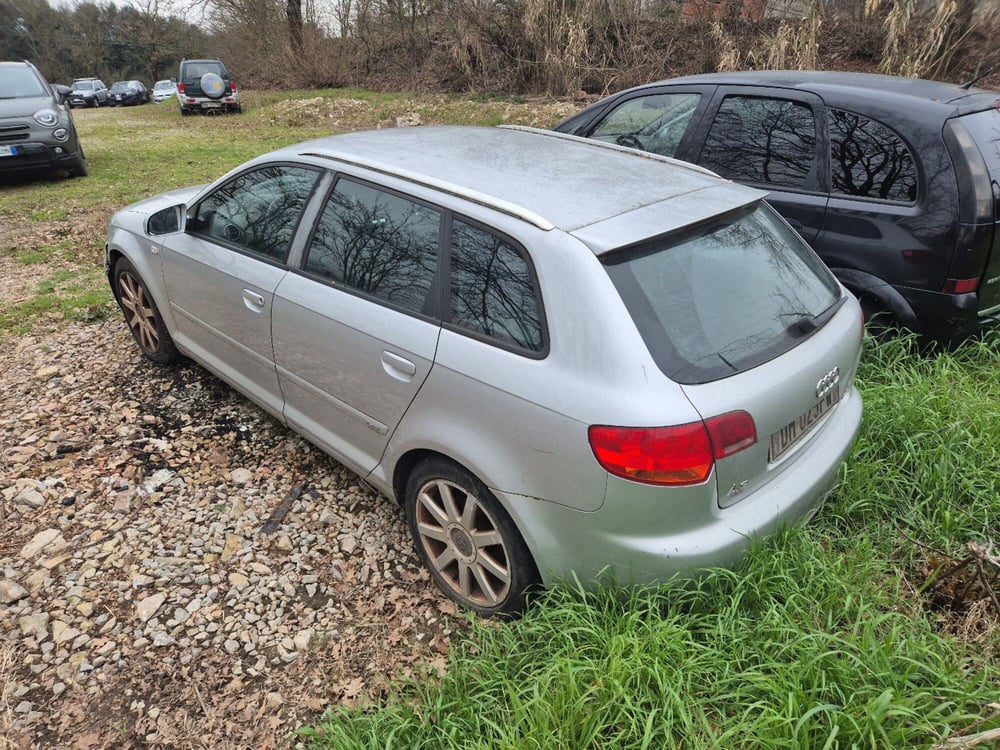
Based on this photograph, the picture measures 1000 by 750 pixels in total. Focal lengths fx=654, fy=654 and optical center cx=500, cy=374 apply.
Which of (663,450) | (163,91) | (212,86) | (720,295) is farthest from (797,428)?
(163,91)

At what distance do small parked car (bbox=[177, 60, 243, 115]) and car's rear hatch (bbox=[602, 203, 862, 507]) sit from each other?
20.4 m

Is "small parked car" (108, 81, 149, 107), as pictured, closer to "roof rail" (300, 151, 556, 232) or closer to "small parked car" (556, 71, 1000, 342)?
"small parked car" (556, 71, 1000, 342)

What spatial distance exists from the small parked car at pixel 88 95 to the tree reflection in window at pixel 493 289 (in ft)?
121

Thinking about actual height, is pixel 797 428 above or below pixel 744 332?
below

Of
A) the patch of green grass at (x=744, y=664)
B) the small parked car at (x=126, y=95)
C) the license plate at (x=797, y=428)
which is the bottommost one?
the small parked car at (x=126, y=95)

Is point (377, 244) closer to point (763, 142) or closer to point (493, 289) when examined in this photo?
point (493, 289)

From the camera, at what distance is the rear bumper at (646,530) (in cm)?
198

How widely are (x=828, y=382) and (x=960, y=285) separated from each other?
61.4 inches

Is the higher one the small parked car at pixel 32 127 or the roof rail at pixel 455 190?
the roof rail at pixel 455 190

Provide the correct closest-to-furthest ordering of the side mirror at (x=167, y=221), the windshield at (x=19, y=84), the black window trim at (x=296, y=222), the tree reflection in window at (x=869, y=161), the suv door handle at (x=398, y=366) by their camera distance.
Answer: the suv door handle at (x=398, y=366)
the black window trim at (x=296, y=222)
the tree reflection in window at (x=869, y=161)
the side mirror at (x=167, y=221)
the windshield at (x=19, y=84)

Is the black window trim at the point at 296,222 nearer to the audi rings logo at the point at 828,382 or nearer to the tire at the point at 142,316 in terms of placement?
the tire at the point at 142,316

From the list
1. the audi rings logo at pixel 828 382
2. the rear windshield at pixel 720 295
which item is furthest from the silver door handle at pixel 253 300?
the audi rings logo at pixel 828 382

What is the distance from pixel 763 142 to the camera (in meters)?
4.01

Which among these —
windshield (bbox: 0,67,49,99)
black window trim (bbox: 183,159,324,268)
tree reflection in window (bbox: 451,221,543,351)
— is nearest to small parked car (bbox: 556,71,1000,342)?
tree reflection in window (bbox: 451,221,543,351)
